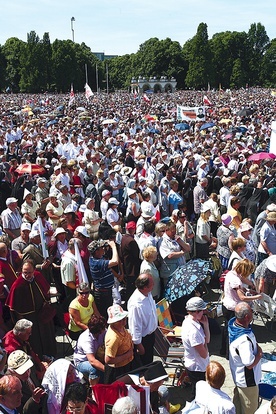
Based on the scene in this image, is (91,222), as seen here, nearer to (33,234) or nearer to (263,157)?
(33,234)

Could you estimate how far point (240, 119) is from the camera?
29344mm

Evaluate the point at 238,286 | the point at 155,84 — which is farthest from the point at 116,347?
the point at 155,84

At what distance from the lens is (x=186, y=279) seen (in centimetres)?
653

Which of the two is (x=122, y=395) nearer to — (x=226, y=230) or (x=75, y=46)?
(x=226, y=230)

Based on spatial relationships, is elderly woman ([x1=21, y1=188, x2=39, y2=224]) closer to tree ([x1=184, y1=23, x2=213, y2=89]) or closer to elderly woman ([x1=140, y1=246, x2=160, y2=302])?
elderly woman ([x1=140, y1=246, x2=160, y2=302])

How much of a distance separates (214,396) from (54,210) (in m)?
5.70

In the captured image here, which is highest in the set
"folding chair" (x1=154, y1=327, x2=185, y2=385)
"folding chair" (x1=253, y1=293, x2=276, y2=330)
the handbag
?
the handbag

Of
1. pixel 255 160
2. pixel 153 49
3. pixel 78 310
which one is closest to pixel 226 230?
pixel 78 310

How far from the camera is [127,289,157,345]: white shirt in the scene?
5.27 m

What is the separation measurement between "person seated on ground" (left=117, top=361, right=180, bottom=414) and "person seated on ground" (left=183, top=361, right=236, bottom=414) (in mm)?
547

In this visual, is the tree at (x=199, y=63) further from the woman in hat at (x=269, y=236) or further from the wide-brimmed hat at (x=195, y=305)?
the wide-brimmed hat at (x=195, y=305)

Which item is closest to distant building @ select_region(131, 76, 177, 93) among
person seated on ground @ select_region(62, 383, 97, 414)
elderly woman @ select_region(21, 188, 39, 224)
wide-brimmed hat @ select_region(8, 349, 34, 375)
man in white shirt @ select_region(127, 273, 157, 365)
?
elderly woman @ select_region(21, 188, 39, 224)

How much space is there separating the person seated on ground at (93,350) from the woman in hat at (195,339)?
0.87m

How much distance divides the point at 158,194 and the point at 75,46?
328ft
